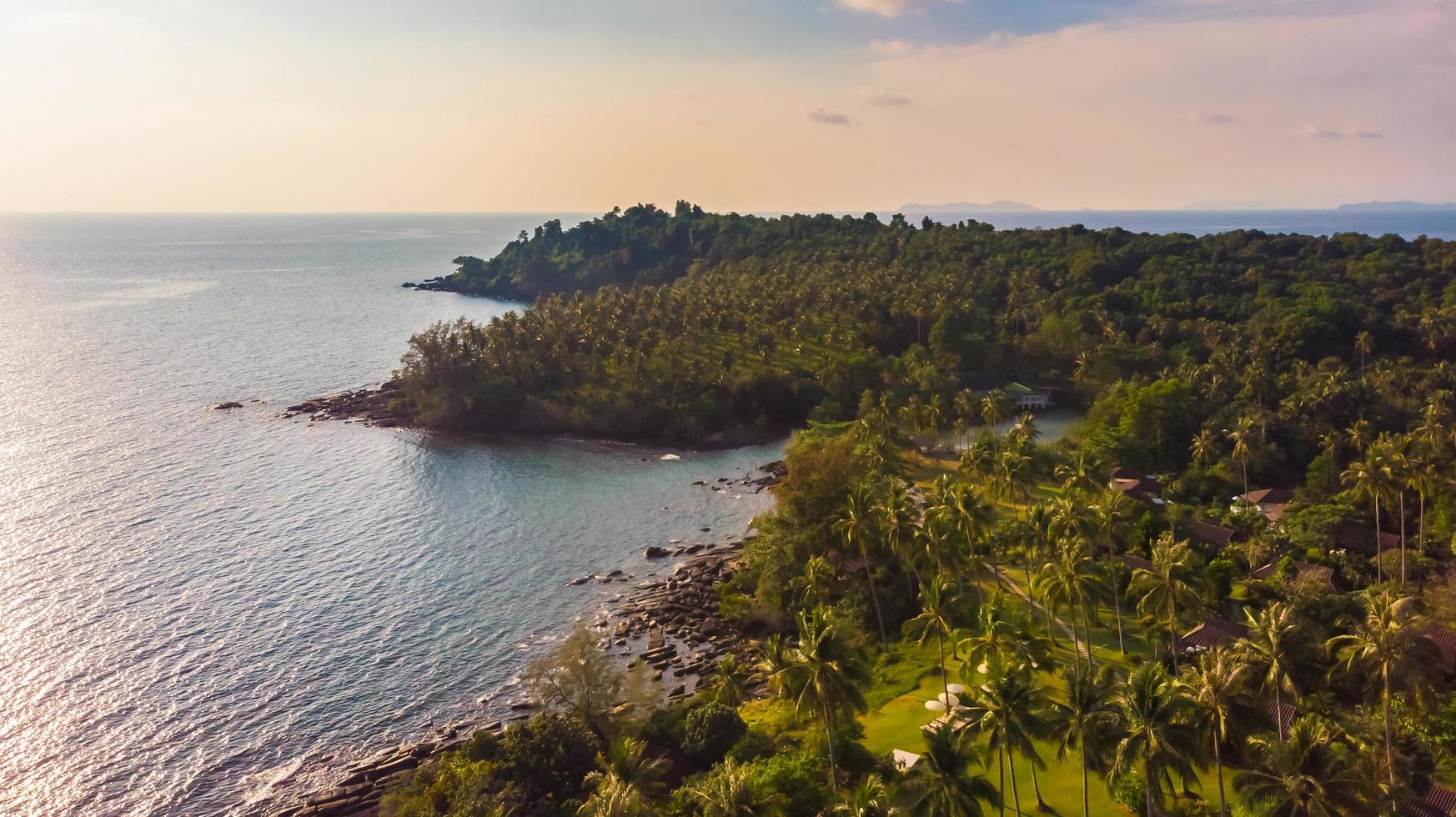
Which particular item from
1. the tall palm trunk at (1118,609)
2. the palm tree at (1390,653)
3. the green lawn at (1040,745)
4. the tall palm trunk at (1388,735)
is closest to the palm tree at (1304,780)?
the tall palm trunk at (1388,735)

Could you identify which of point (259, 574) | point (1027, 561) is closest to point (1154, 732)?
point (1027, 561)

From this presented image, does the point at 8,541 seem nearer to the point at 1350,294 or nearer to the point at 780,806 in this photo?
the point at 780,806

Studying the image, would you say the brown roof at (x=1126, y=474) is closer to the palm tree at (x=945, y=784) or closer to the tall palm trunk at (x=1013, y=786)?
the tall palm trunk at (x=1013, y=786)

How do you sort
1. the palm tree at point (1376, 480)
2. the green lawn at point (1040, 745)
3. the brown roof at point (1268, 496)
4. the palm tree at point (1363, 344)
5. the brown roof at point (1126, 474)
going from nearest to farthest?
1. the green lawn at point (1040, 745)
2. the palm tree at point (1376, 480)
3. the brown roof at point (1268, 496)
4. the brown roof at point (1126, 474)
5. the palm tree at point (1363, 344)

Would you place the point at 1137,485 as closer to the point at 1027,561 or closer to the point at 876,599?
the point at 1027,561

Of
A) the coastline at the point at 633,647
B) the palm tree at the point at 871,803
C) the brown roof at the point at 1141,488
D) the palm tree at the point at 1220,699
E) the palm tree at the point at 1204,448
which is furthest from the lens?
the palm tree at the point at 1204,448

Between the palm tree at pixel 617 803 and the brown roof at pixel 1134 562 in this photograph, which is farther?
the brown roof at pixel 1134 562

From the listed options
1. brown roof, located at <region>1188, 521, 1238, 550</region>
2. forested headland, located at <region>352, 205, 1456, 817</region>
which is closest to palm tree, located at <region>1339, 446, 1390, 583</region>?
forested headland, located at <region>352, 205, 1456, 817</region>
